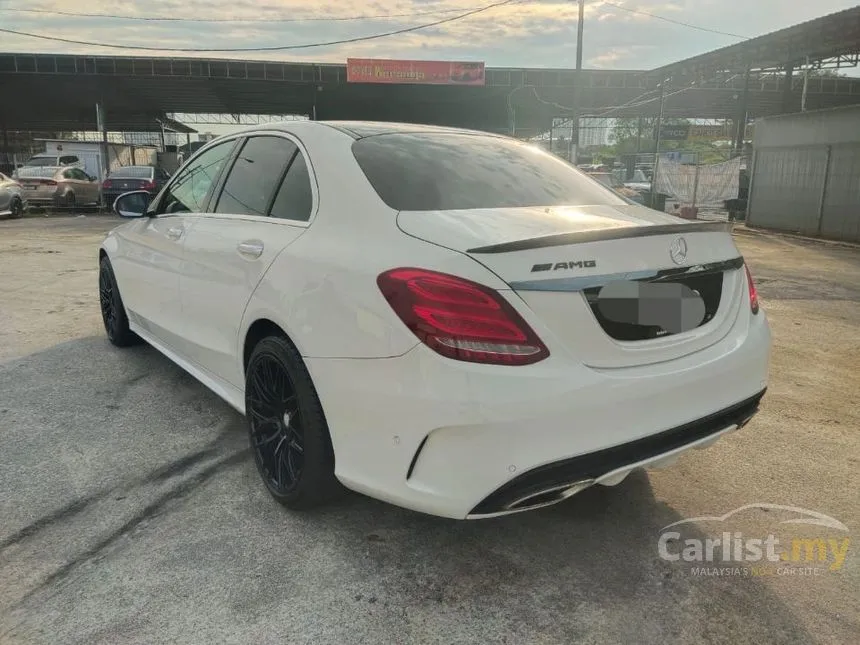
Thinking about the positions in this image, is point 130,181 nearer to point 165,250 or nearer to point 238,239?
point 165,250

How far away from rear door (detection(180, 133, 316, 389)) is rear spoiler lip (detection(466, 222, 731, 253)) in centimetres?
97

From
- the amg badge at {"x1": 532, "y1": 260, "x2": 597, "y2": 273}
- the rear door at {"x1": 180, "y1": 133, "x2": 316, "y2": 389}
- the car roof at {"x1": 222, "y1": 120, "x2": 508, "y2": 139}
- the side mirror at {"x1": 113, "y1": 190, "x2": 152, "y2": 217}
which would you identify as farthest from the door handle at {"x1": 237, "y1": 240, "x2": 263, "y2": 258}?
the side mirror at {"x1": 113, "y1": 190, "x2": 152, "y2": 217}

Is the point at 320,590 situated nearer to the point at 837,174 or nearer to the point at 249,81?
the point at 837,174

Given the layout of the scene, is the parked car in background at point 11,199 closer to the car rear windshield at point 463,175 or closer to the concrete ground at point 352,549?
the concrete ground at point 352,549

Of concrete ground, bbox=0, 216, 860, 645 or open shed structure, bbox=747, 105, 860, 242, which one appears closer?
concrete ground, bbox=0, 216, 860, 645

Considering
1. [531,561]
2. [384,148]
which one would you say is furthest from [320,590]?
[384,148]

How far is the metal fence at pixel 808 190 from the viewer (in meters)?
14.1

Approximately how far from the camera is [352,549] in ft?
8.27

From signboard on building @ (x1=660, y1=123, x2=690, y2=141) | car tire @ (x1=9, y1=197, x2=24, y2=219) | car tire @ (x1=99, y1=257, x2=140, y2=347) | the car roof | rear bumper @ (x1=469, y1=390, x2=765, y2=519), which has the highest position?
signboard on building @ (x1=660, y1=123, x2=690, y2=141)

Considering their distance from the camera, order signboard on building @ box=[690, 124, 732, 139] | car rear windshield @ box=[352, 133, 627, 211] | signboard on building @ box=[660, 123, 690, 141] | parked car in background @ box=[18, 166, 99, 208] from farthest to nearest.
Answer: signboard on building @ box=[690, 124, 732, 139], signboard on building @ box=[660, 123, 690, 141], parked car in background @ box=[18, 166, 99, 208], car rear windshield @ box=[352, 133, 627, 211]

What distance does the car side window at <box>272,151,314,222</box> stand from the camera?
2.77m

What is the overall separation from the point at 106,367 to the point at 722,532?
161 inches

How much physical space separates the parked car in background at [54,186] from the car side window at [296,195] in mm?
20210

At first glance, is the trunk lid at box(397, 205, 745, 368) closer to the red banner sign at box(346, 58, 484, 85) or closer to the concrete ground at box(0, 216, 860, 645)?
the concrete ground at box(0, 216, 860, 645)
